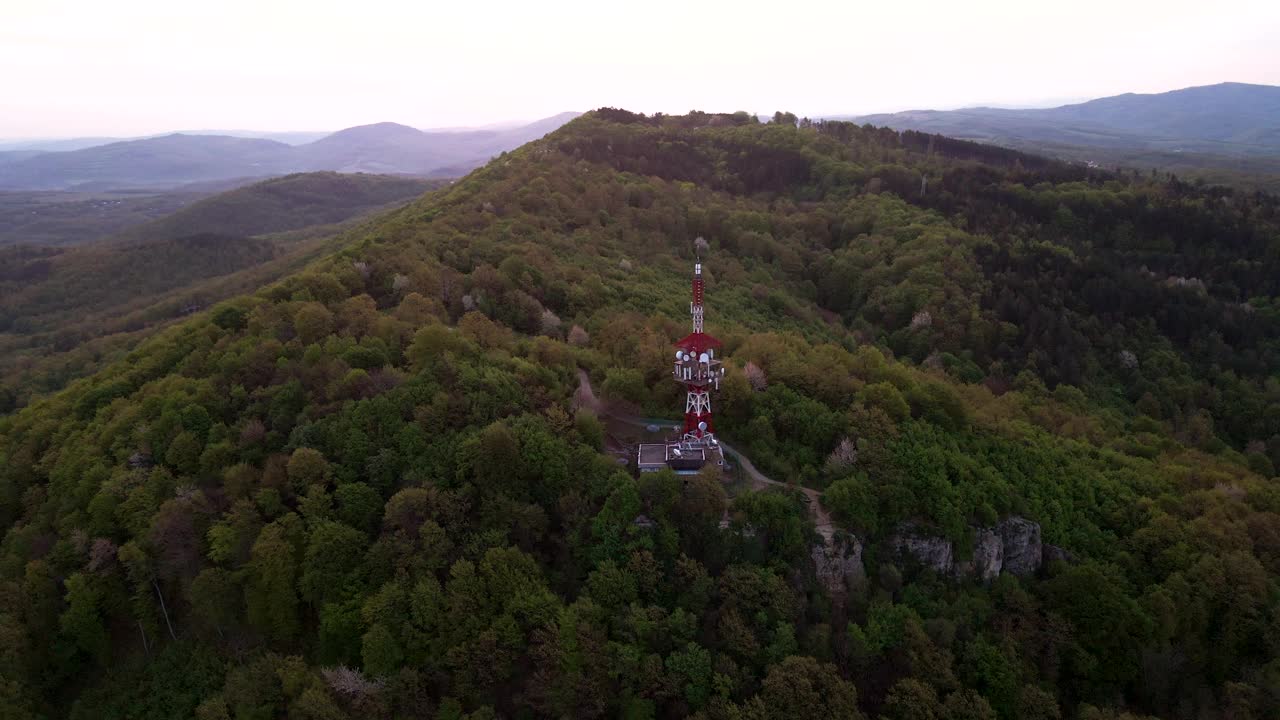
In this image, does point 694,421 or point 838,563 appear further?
point 694,421

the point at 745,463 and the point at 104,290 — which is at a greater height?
the point at 745,463

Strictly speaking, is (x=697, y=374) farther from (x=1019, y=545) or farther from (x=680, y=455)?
(x=1019, y=545)

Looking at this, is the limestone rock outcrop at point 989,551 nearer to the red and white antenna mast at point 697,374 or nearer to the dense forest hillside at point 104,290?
the red and white antenna mast at point 697,374

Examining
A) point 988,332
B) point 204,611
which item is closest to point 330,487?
point 204,611

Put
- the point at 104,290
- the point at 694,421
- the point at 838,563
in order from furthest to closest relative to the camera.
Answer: the point at 104,290
the point at 694,421
the point at 838,563

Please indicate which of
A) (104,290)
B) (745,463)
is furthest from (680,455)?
(104,290)

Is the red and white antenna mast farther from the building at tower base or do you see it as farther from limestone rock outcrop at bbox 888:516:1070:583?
limestone rock outcrop at bbox 888:516:1070:583
